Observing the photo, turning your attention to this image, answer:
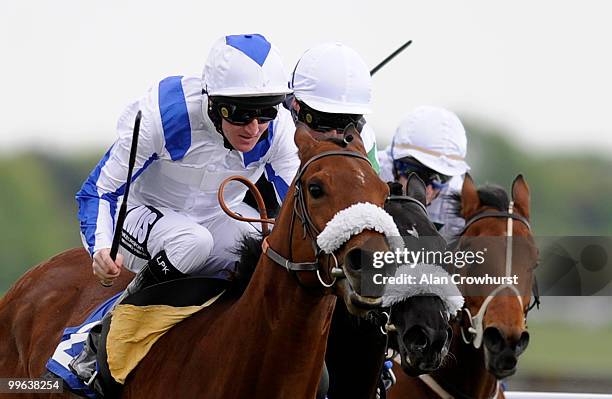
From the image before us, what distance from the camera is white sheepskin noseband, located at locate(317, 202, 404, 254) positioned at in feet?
12.9

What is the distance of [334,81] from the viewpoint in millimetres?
5320

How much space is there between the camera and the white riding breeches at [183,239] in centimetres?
494

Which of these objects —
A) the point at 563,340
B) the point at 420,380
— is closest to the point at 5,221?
the point at 563,340

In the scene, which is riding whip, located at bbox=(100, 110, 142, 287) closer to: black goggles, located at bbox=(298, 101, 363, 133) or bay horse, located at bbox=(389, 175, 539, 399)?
black goggles, located at bbox=(298, 101, 363, 133)

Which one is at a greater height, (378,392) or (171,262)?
(171,262)

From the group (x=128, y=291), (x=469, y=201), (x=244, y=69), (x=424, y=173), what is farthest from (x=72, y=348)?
(x=424, y=173)

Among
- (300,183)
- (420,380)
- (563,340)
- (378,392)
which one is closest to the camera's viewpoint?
(300,183)

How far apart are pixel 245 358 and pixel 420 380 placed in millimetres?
1743

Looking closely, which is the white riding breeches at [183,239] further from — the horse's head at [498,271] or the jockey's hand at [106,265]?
the horse's head at [498,271]

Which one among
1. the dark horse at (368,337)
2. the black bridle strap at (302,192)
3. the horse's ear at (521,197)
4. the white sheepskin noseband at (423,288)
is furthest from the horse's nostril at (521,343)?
the black bridle strap at (302,192)

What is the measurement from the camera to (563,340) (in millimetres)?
24891

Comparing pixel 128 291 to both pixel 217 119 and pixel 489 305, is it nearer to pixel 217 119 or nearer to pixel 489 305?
pixel 217 119

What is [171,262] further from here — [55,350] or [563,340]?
[563,340]

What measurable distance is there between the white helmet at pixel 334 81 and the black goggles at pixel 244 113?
0.53 metres
